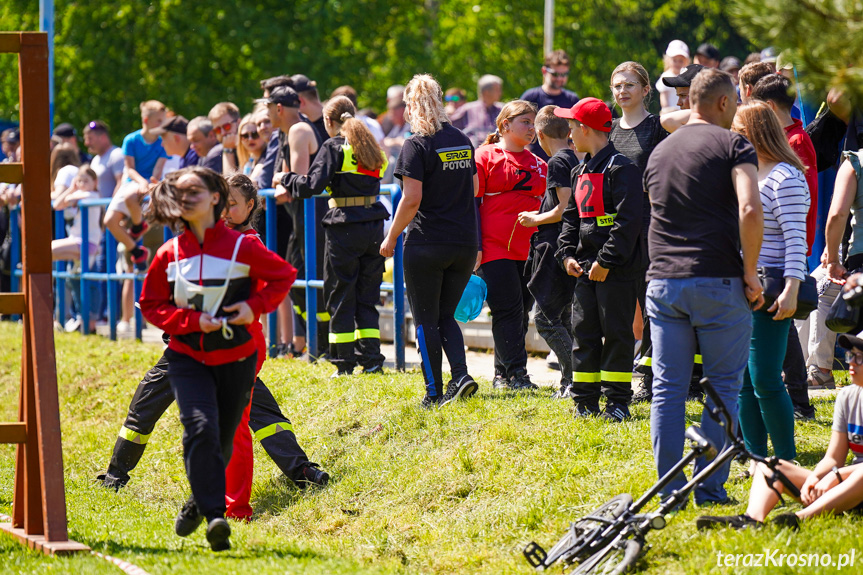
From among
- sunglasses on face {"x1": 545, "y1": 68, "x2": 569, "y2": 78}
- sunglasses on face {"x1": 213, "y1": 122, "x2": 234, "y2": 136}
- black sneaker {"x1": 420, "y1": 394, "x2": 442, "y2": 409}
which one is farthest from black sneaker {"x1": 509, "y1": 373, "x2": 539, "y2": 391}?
sunglasses on face {"x1": 213, "y1": 122, "x2": 234, "y2": 136}

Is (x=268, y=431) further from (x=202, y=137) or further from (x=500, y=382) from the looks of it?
(x=202, y=137)

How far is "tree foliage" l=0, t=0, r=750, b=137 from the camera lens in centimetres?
2314

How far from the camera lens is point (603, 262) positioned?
6551 millimetres

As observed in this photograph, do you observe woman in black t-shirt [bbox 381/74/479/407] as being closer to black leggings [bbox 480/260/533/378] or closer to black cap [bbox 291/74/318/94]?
black leggings [bbox 480/260/533/378]

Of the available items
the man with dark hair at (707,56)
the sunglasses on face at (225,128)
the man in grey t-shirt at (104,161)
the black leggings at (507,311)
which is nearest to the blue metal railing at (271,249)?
the man in grey t-shirt at (104,161)

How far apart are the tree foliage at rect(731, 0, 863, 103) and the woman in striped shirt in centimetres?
235

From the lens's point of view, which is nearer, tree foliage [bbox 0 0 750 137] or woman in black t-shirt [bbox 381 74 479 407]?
woman in black t-shirt [bbox 381 74 479 407]

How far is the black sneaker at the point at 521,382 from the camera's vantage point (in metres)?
8.18

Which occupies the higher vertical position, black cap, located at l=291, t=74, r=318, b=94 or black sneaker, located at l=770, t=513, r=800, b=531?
black cap, located at l=291, t=74, r=318, b=94

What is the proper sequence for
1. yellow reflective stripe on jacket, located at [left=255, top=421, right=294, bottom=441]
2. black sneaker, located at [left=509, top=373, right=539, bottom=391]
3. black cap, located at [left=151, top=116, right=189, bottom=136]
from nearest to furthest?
1. yellow reflective stripe on jacket, located at [left=255, top=421, right=294, bottom=441]
2. black sneaker, located at [left=509, top=373, right=539, bottom=391]
3. black cap, located at [left=151, top=116, right=189, bottom=136]

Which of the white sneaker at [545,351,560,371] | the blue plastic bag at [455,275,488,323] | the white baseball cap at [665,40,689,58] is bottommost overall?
the white sneaker at [545,351,560,371]

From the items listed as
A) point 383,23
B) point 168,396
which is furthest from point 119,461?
point 383,23

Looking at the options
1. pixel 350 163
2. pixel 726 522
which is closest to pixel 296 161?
pixel 350 163

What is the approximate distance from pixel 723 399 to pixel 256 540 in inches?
93.8
